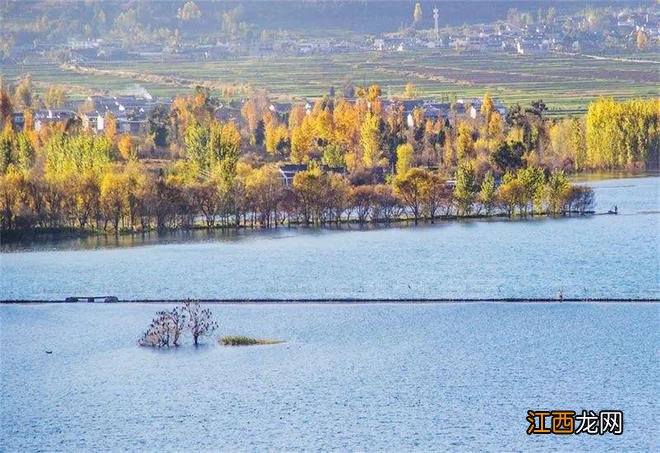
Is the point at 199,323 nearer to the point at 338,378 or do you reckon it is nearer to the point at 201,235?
the point at 338,378

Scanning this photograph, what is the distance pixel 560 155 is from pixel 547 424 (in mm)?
14772

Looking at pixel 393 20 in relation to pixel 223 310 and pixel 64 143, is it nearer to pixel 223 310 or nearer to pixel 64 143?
pixel 64 143

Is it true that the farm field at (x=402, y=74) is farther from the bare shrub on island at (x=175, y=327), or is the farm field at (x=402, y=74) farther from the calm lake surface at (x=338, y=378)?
the bare shrub on island at (x=175, y=327)

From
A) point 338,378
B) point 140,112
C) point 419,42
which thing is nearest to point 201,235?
point 338,378

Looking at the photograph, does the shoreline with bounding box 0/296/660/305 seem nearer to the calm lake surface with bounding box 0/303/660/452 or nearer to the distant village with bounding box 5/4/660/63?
the calm lake surface with bounding box 0/303/660/452

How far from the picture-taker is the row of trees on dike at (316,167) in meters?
18.9

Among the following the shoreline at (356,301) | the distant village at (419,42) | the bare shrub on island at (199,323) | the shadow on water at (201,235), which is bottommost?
the shadow on water at (201,235)

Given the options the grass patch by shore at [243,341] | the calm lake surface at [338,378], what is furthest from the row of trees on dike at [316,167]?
the grass patch by shore at [243,341]

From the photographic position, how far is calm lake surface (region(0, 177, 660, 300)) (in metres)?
13.8

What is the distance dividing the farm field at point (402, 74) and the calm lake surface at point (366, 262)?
18638 millimetres

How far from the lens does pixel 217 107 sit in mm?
32156

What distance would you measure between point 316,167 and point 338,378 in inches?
439

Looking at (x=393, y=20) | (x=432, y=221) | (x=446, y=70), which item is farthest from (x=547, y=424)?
(x=393, y=20)

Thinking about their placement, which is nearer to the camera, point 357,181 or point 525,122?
point 357,181
